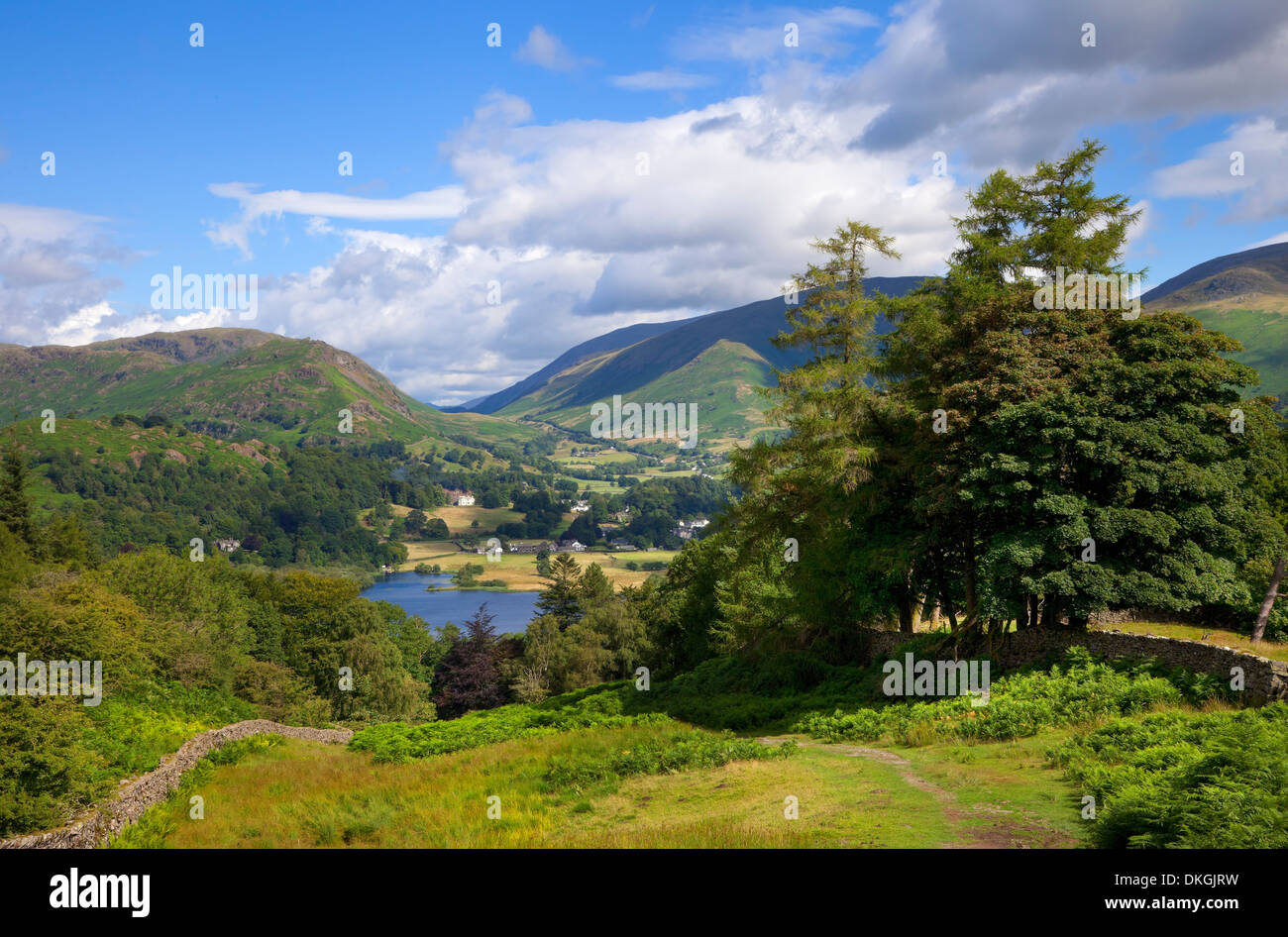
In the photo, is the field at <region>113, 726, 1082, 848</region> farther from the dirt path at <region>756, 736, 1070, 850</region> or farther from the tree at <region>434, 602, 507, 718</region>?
the tree at <region>434, 602, 507, 718</region>

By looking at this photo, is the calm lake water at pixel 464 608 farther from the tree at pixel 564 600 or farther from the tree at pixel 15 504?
the tree at pixel 15 504

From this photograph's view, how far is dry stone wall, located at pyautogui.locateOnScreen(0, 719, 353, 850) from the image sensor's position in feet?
63.2

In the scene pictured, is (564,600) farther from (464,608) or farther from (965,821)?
(464,608)

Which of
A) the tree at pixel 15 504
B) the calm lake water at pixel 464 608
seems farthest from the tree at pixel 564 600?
the calm lake water at pixel 464 608

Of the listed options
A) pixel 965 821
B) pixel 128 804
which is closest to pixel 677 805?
pixel 965 821

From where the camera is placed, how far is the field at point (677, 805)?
43.3ft

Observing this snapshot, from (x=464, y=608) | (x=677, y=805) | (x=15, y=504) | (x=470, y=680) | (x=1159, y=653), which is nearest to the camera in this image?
(x=677, y=805)

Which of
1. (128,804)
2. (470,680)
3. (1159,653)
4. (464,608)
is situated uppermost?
(1159,653)

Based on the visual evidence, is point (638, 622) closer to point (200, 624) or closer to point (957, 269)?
point (200, 624)

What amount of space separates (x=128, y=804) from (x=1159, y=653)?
28.5m

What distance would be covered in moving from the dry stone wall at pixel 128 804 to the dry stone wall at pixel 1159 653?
25.4m

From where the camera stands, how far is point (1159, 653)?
21594 millimetres

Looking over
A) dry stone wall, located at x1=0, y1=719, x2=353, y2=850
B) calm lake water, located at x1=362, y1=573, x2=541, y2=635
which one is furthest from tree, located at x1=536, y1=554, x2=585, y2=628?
calm lake water, located at x1=362, y1=573, x2=541, y2=635
